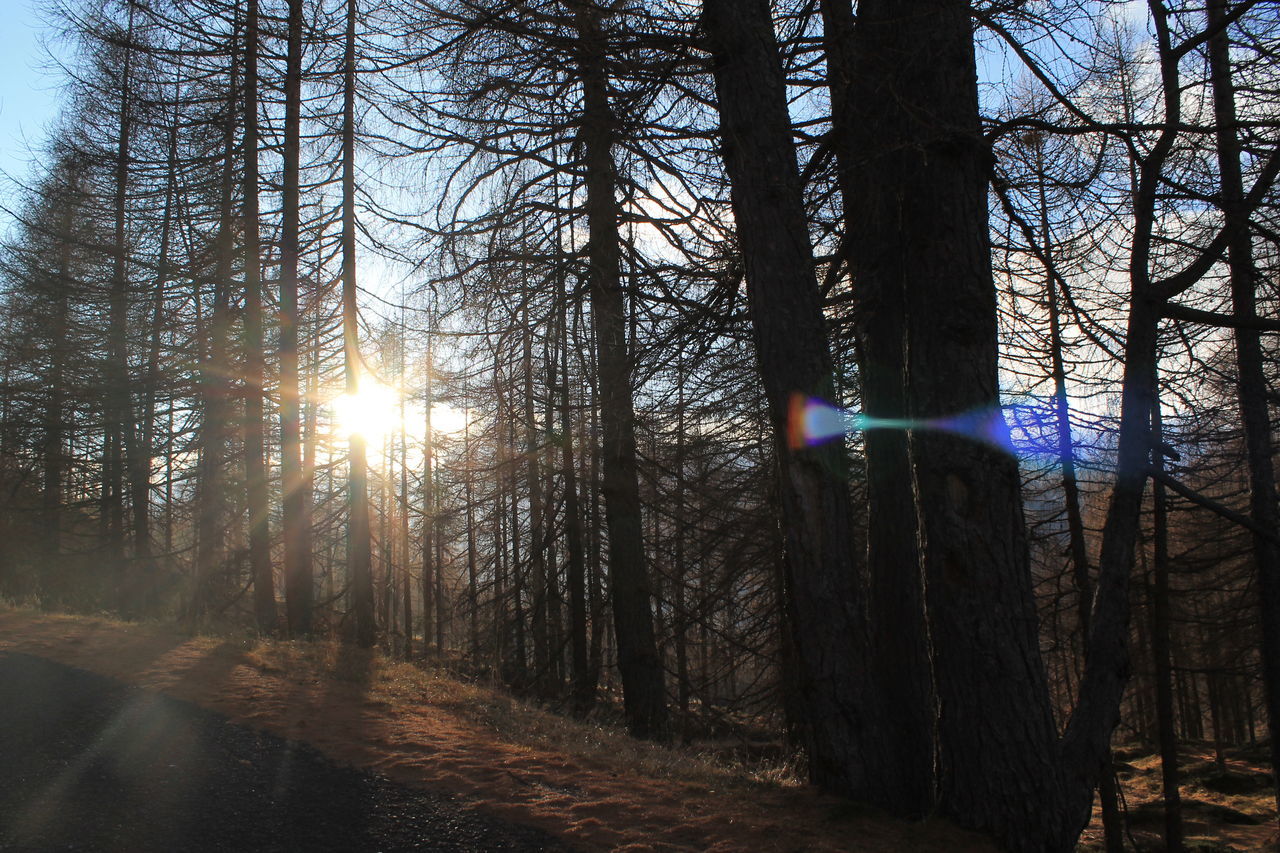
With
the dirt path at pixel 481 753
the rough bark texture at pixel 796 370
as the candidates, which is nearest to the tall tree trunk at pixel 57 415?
the dirt path at pixel 481 753

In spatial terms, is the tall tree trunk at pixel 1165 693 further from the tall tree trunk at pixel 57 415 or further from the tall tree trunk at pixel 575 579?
the tall tree trunk at pixel 57 415

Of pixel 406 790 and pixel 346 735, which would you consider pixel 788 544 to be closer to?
pixel 406 790

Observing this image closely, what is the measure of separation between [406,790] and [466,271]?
18.9ft

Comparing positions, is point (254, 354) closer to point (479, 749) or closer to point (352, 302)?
point (352, 302)

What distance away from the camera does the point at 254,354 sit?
13250mm

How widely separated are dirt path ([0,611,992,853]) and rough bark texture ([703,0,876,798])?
58 centimetres

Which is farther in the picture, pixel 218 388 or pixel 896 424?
pixel 218 388

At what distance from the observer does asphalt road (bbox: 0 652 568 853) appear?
13.2 feet

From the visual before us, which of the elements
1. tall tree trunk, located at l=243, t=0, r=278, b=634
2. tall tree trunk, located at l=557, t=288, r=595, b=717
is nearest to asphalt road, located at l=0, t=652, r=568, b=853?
tall tree trunk, located at l=243, t=0, r=278, b=634

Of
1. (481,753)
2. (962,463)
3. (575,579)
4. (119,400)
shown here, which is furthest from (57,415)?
(962,463)

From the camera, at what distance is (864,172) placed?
5977mm

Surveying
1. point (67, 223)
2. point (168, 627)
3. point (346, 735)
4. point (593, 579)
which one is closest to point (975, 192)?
point (346, 735)

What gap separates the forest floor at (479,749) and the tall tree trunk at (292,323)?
2.33m

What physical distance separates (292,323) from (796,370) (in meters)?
10.1
